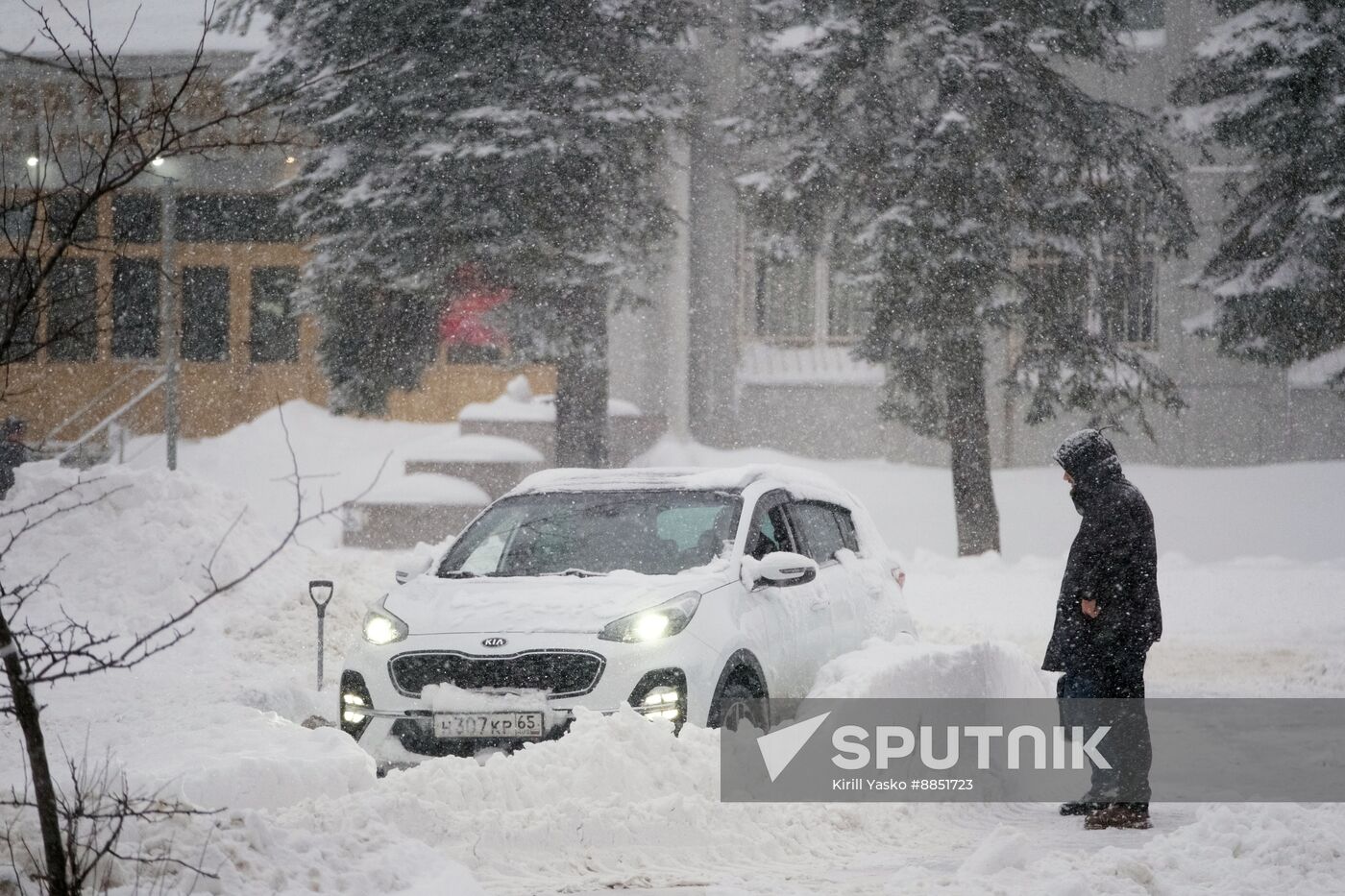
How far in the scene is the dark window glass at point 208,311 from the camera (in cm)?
2664

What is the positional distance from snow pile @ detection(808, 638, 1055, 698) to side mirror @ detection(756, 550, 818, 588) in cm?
57

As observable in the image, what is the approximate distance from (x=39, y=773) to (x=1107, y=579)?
4.82 metres

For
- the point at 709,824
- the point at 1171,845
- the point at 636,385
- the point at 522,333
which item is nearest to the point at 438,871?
the point at 709,824

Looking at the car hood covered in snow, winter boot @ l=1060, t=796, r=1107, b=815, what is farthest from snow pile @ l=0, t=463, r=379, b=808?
winter boot @ l=1060, t=796, r=1107, b=815

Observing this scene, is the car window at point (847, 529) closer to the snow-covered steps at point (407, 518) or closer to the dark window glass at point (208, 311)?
the snow-covered steps at point (407, 518)

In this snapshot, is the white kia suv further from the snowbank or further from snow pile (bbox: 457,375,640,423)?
snow pile (bbox: 457,375,640,423)

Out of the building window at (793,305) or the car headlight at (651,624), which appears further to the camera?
the building window at (793,305)

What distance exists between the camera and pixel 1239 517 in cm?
2277

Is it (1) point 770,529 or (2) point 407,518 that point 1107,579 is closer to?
(1) point 770,529

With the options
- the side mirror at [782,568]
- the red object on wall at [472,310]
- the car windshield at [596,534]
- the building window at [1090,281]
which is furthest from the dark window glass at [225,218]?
the side mirror at [782,568]

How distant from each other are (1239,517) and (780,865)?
18.7m

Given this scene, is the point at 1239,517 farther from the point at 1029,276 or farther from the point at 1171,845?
the point at 1171,845

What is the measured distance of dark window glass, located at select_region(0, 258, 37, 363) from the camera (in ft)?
11.8

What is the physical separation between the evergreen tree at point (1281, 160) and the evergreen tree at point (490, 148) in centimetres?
703
